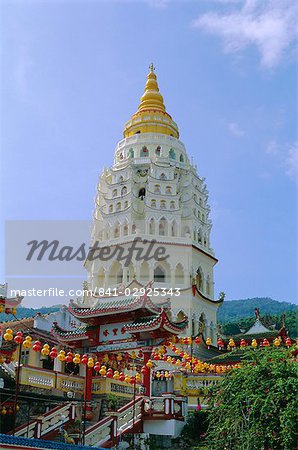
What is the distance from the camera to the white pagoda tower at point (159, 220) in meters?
46.6

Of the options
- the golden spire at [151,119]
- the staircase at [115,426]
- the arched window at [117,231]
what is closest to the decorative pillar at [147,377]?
the staircase at [115,426]

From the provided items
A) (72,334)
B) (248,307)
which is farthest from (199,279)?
(248,307)

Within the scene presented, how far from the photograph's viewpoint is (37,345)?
2094 cm

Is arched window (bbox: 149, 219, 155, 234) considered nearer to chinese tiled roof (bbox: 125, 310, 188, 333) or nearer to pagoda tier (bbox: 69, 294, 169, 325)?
pagoda tier (bbox: 69, 294, 169, 325)

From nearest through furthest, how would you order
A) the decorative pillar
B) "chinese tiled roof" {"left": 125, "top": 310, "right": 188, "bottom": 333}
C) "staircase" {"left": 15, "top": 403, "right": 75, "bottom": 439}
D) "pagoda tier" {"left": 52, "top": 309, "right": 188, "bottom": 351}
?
1. "staircase" {"left": 15, "top": 403, "right": 75, "bottom": 439}
2. the decorative pillar
3. "chinese tiled roof" {"left": 125, "top": 310, "right": 188, "bottom": 333}
4. "pagoda tier" {"left": 52, "top": 309, "right": 188, "bottom": 351}

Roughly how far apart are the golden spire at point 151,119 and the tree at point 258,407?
125 ft

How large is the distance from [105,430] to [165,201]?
29.9 meters

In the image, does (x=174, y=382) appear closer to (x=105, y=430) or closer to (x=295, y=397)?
(x=105, y=430)

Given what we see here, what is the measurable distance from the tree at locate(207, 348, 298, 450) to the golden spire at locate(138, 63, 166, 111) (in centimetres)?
4138

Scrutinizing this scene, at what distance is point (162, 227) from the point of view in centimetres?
4931

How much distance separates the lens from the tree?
54.9 feet

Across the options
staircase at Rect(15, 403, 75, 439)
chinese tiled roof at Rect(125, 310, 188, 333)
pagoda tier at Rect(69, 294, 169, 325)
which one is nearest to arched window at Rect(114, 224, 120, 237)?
pagoda tier at Rect(69, 294, 169, 325)

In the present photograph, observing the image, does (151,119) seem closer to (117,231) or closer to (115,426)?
(117,231)

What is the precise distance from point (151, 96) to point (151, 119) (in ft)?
13.6
